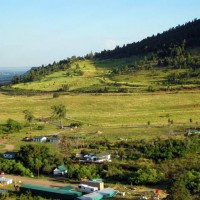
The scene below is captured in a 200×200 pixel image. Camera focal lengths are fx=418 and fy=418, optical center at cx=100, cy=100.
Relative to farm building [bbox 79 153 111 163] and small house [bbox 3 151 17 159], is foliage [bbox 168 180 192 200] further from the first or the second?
small house [bbox 3 151 17 159]

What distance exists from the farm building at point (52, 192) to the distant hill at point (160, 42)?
9367 cm

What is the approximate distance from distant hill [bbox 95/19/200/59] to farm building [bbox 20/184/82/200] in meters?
93.7

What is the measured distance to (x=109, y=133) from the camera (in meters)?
49.1

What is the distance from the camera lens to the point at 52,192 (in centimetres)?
2916

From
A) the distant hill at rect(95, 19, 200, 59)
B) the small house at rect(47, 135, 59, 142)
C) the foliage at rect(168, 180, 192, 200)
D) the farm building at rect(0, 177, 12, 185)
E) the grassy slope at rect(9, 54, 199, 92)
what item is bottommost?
the farm building at rect(0, 177, 12, 185)

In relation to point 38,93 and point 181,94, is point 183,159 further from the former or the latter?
point 38,93

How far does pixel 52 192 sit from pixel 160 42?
4311 inches

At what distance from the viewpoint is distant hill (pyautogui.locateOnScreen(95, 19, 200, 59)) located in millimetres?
122938

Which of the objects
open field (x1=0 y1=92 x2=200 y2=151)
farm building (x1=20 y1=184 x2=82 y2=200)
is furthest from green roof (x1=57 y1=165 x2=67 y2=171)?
open field (x1=0 y1=92 x2=200 y2=151)

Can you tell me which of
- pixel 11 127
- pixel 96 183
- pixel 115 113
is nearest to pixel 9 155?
pixel 96 183

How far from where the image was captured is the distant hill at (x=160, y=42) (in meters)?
123

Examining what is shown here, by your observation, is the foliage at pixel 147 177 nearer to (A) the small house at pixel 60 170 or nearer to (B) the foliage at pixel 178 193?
(B) the foliage at pixel 178 193

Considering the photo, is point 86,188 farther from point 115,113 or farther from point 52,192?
point 115,113

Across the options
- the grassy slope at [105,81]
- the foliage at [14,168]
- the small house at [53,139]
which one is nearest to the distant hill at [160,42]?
the grassy slope at [105,81]
